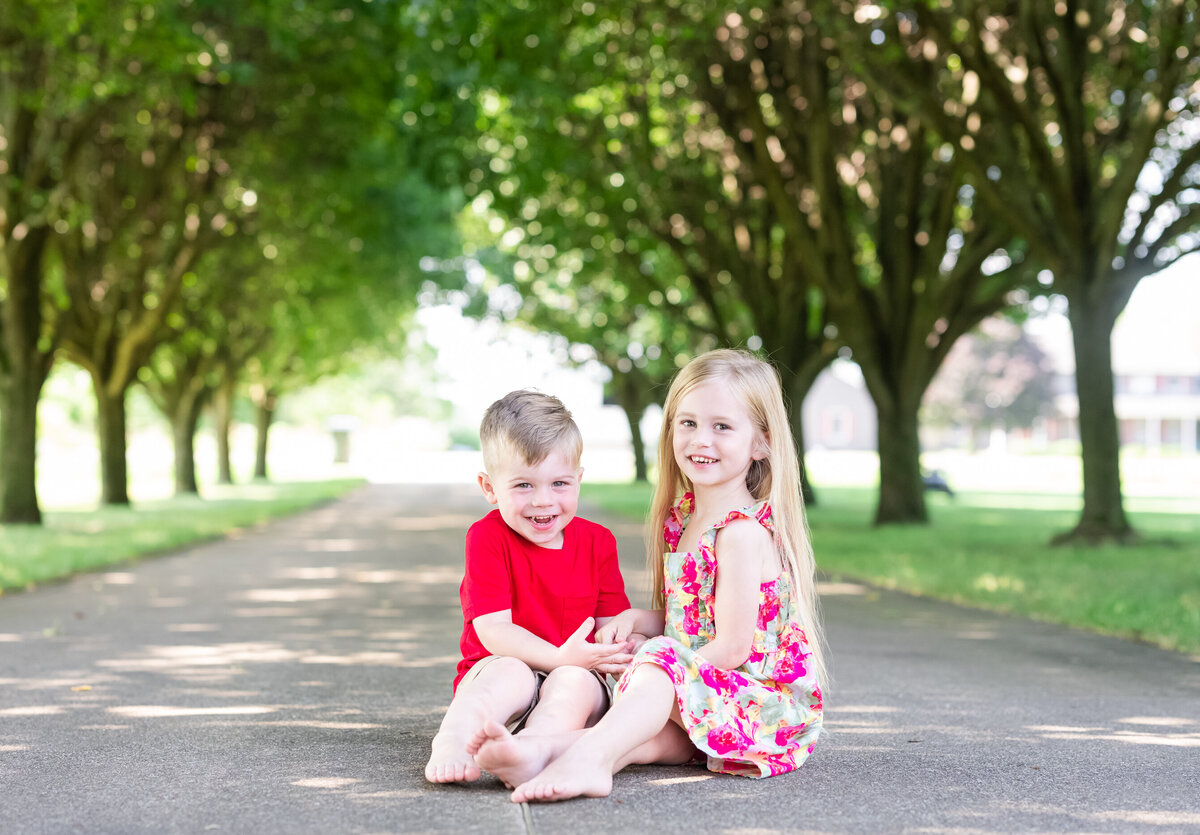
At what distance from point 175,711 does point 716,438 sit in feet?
8.99

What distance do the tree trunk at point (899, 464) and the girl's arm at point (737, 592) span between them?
1470 centimetres

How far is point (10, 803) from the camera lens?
3615mm

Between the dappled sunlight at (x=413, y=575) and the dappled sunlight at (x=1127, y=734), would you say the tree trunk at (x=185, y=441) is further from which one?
the dappled sunlight at (x=1127, y=734)

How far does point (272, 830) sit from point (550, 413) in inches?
59.2

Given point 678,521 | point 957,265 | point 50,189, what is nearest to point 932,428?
point 957,265

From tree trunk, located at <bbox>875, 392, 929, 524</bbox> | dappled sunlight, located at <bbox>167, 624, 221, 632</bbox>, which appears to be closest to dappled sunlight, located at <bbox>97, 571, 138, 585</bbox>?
dappled sunlight, located at <bbox>167, 624, 221, 632</bbox>

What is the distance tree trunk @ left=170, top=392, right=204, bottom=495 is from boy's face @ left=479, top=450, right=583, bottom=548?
26716 mm

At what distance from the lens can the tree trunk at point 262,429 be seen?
141ft

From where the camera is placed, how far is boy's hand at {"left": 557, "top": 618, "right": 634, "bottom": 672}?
Answer: 388 centimetres

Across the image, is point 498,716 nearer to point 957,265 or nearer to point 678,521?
point 678,521

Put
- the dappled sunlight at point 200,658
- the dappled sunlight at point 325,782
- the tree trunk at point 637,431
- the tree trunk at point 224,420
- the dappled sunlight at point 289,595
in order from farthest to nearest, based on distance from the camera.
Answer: the tree trunk at point 637,431, the tree trunk at point 224,420, the dappled sunlight at point 289,595, the dappled sunlight at point 200,658, the dappled sunlight at point 325,782

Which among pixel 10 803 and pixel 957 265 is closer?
pixel 10 803

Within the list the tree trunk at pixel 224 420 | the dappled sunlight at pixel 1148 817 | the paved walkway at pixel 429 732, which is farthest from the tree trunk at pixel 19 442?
the tree trunk at pixel 224 420

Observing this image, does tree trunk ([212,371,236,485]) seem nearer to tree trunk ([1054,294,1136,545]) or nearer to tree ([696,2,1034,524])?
tree ([696,2,1034,524])
